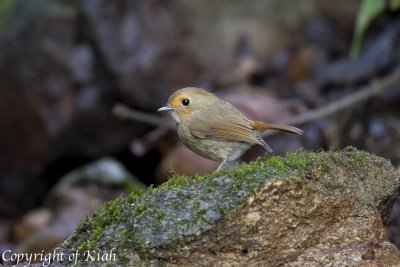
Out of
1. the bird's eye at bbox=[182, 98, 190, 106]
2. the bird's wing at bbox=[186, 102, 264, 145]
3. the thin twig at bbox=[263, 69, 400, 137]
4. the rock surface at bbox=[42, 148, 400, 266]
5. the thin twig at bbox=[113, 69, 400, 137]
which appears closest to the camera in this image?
the rock surface at bbox=[42, 148, 400, 266]

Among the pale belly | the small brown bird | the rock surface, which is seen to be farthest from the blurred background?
the rock surface

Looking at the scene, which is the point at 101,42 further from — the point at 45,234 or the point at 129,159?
the point at 45,234

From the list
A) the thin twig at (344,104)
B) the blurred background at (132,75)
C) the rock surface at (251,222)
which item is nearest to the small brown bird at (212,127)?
the rock surface at (251,222)

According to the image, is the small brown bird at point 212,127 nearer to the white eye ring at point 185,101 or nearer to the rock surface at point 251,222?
the white eye ring at point 185,101

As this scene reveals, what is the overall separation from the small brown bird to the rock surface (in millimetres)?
1550

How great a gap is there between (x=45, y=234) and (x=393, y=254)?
4.69 metres

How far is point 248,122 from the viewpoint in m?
5.69

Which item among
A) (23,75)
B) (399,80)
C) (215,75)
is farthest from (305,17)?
(23,75)

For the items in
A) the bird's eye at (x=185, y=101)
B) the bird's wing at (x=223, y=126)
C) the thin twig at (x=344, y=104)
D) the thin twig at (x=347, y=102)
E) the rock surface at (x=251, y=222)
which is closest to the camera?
the rock surface at (x=251, y=222)

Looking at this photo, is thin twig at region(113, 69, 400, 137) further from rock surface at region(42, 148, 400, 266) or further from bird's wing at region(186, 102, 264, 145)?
rock surface at region(42, 148, 400, 266)

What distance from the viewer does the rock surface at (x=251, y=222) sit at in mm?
3697

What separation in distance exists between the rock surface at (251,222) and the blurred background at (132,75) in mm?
4702

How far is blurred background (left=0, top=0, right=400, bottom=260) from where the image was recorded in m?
9.20

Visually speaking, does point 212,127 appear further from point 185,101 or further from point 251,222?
point 251,222
